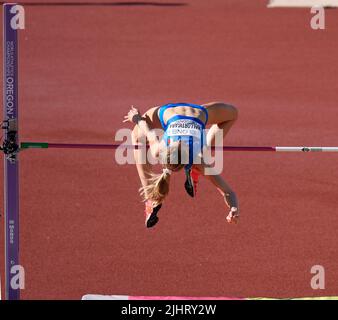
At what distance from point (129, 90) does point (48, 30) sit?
12.4ft

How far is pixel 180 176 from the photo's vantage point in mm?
10586

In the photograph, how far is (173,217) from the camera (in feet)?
31.2

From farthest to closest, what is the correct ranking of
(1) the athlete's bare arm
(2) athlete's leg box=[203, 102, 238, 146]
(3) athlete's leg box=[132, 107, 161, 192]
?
(2) athlete's leg box=[203, 102, 238, 146], (3) athlete's leg box=[132, 107, 161, 192], (1) the athlete's bare arm

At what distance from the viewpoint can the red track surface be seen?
8422 mm

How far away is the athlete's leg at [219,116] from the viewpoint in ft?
22.7

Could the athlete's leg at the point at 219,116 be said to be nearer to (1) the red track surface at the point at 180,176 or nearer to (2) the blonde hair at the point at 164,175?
(2) the blonde hair at the point at 164,175

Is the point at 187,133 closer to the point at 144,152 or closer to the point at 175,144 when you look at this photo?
the point at 175,144

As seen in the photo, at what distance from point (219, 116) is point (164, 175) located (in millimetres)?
783

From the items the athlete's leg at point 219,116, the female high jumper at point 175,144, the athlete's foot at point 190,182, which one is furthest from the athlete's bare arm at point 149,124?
the athlete's leg at point 219,116

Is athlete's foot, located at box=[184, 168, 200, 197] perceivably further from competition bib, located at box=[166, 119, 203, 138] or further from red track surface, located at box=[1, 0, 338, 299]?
red track surface, located at box=[1, 0, 338, 299]

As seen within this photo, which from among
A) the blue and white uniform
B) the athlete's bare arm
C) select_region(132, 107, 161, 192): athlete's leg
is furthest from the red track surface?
the blue and white uniform

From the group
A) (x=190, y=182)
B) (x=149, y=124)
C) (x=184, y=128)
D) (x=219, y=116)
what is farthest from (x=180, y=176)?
(x=184, y=128)
